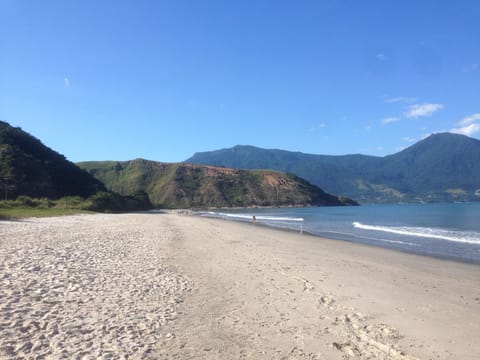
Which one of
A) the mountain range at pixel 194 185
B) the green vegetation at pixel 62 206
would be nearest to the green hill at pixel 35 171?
the mountain range at pixel 194 185

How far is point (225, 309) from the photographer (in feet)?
23.5

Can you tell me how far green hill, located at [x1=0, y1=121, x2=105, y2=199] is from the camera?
64125 millimetres

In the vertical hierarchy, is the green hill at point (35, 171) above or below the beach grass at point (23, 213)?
above

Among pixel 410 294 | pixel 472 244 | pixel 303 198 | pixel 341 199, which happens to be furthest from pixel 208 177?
pixel 410 294

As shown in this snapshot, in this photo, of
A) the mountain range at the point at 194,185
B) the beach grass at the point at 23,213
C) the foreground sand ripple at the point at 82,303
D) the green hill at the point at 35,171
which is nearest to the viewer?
the foreground sand ripple at the point at 82,303

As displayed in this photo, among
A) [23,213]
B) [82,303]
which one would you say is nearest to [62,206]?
[23,213]

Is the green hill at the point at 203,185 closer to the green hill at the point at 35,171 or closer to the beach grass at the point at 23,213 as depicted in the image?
the green hill at the point at 35,171

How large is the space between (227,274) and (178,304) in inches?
139

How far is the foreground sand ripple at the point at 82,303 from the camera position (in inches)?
195

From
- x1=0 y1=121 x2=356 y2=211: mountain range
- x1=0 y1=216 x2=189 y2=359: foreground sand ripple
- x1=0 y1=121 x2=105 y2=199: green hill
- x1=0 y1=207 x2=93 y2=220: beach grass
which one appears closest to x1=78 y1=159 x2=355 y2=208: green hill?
x1=0 y1=121 x2=356 y2=211: mountain range

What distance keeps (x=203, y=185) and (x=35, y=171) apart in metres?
97.9

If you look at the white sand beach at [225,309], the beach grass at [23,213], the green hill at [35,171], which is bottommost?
the white sand beach at [225,309]

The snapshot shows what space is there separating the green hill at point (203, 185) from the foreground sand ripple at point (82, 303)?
136856 mm

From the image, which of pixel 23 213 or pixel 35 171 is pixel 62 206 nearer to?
pixel 23 213
